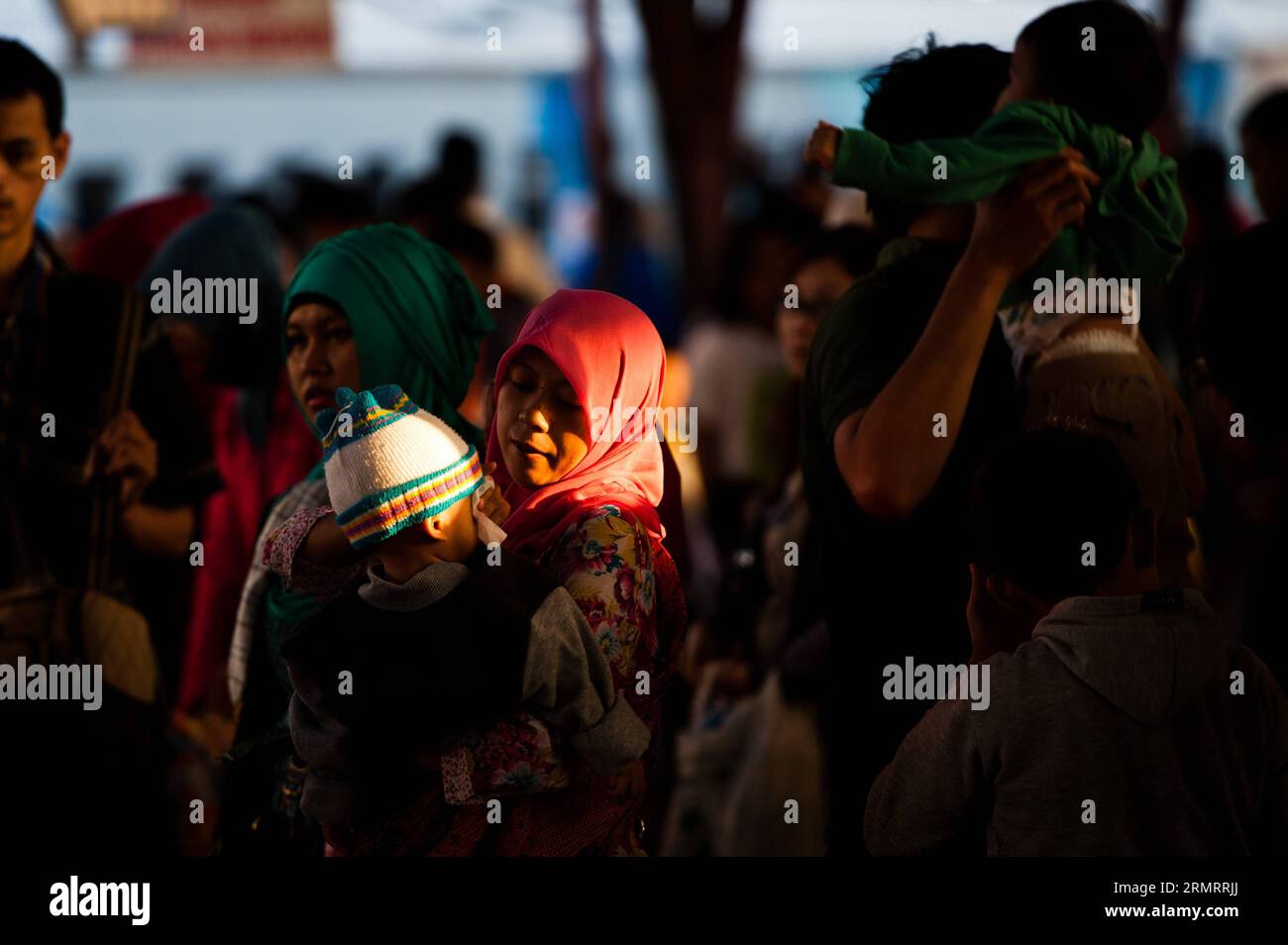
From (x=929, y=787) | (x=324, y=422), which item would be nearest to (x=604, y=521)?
(x=324, y=422)

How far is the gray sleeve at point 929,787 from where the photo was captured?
6.88 feet

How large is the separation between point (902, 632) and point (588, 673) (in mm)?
529

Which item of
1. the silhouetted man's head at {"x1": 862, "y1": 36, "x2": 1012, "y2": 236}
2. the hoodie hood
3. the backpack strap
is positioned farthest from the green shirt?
the backpack strap

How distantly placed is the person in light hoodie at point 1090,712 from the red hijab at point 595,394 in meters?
0.55

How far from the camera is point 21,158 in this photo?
3.01 metres

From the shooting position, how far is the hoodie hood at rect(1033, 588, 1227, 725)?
6.71 feet

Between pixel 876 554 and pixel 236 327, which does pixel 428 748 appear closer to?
pixel 876 554

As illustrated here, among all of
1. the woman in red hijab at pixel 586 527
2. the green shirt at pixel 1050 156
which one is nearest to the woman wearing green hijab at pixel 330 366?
the woman in red hijab at pixel 586 527

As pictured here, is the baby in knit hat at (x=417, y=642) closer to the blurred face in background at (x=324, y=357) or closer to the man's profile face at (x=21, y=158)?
the blurred face in background at (x=324, y=357)

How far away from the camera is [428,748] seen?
2.12m

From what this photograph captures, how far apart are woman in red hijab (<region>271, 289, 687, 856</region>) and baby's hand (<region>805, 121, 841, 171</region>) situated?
0.44 meters
